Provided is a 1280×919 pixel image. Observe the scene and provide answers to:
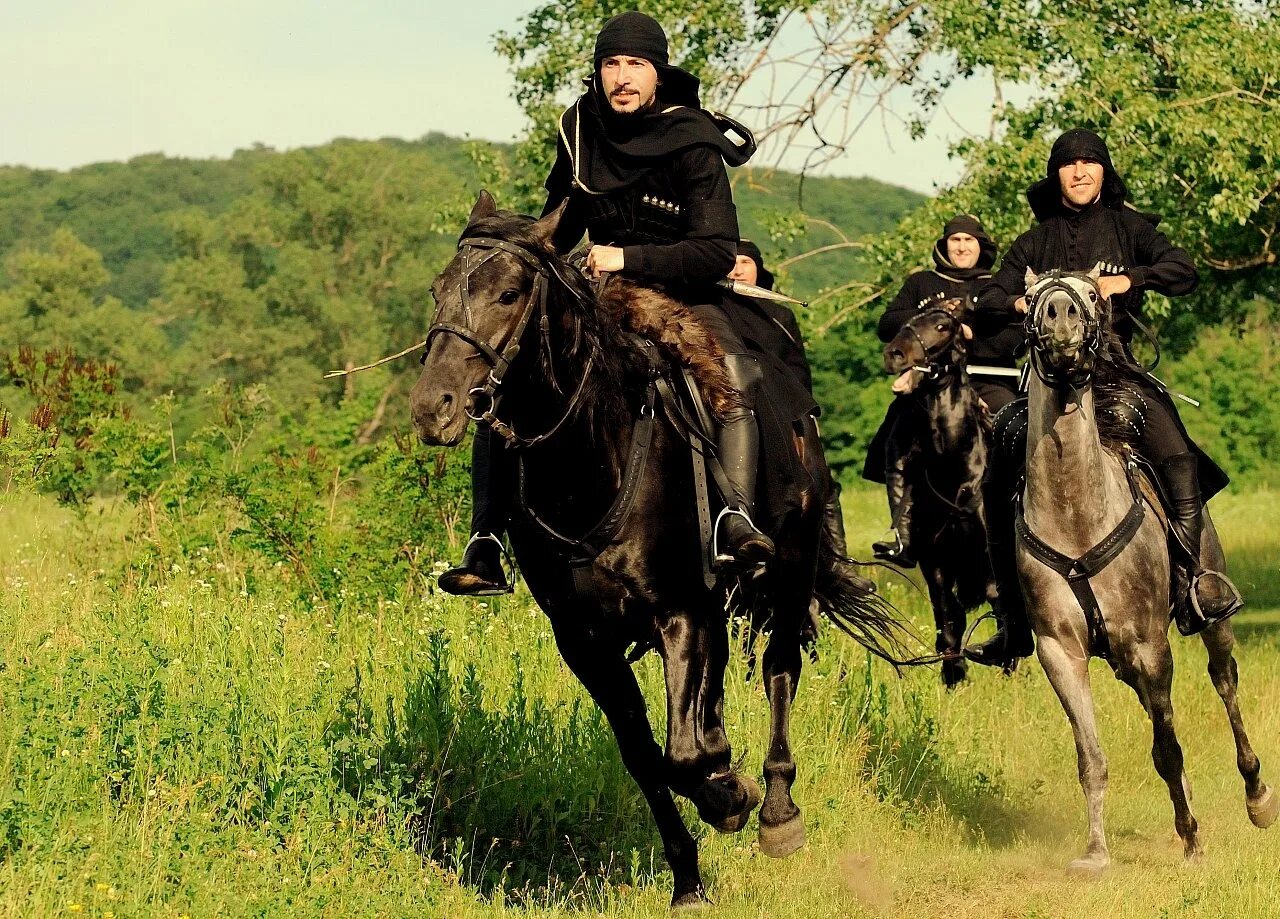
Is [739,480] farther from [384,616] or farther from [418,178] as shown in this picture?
[418,178]

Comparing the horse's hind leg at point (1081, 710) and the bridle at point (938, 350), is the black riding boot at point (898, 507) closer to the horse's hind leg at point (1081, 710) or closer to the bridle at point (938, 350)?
the bridle at point (938, 350)

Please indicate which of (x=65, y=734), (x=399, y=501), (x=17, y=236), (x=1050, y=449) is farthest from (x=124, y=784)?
(x=17, y=236)

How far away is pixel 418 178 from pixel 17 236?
146ft

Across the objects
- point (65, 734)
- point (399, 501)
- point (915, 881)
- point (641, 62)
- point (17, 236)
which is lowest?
point (915, 881)

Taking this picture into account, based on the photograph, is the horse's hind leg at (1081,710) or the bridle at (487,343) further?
the horse's hind leg at (1081,710)

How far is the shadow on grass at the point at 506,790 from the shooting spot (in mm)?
7785

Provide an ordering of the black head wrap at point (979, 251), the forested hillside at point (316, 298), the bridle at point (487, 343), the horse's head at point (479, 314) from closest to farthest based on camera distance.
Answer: the horse's head at point (479, 314), the bridle at point (487, 343), the black head wrap at point (979, 251), the forested hillside at point (316, 298)

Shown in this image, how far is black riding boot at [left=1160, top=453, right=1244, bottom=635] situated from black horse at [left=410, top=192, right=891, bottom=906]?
110 inches

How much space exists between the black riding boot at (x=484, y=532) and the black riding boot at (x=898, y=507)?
738 centimetres

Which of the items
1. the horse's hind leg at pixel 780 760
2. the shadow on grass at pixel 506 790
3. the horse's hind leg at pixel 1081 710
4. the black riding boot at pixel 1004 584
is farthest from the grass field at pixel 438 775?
the black riding boot at pixel 1004 584

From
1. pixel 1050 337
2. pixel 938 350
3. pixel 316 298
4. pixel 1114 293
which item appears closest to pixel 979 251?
pixel 938 350

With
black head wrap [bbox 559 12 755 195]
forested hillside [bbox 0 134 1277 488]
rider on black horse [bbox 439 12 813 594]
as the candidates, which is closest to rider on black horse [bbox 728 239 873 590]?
rider on black horse [bbox 439 12 813 594]

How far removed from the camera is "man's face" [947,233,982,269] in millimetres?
14312

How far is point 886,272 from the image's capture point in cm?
1784
